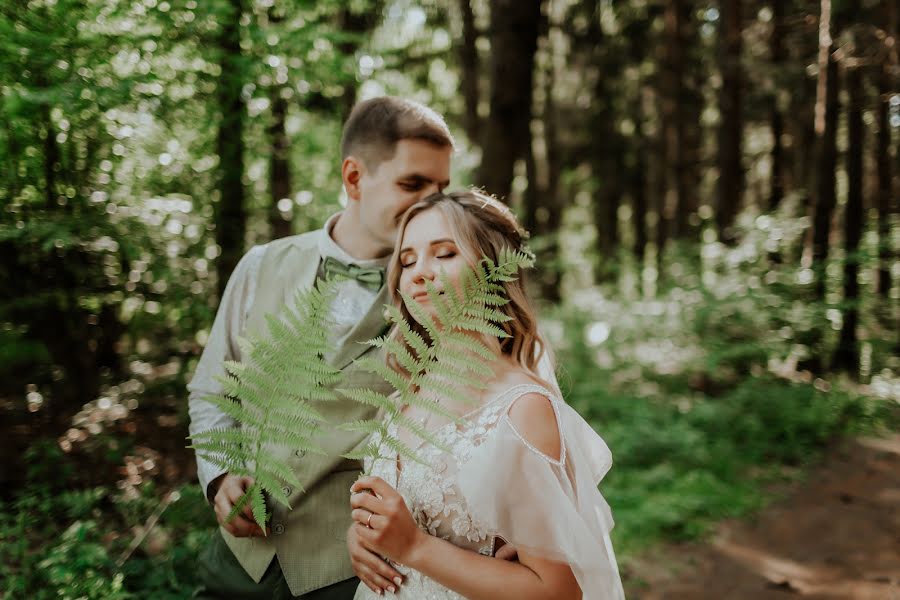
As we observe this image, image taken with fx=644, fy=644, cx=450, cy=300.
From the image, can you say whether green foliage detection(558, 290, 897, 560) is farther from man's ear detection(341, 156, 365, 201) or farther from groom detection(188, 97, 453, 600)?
man's ear detection(341, 156, 365, 201)

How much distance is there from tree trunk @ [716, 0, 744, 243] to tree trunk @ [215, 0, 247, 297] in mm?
7427

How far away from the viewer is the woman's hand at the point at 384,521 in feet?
5.37

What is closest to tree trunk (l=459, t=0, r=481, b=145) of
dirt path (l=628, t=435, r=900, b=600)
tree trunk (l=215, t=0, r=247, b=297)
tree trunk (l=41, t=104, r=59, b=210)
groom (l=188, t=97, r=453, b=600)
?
tree trunk (l=215, t=0, r=247, b=297)

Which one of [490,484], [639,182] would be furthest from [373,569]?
[639,182]

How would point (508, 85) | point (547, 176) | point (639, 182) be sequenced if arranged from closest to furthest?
point (508, 85), point (547, 176), point (639, 182)

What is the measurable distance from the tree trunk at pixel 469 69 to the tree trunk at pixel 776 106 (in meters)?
5.12

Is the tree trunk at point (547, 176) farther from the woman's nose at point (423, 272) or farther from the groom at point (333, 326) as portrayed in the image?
the woman's nose at point (423, 272)

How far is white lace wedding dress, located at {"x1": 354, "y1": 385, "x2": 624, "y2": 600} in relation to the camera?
169cm

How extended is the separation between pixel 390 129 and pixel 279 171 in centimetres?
307

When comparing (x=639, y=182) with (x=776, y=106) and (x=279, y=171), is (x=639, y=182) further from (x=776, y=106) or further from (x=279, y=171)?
(x=279, y=171)

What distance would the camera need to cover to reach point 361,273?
8.27ft

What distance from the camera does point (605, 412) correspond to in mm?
8141

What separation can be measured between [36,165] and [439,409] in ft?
10.1

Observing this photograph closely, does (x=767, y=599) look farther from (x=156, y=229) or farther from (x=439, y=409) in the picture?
(x=156, y=229)
